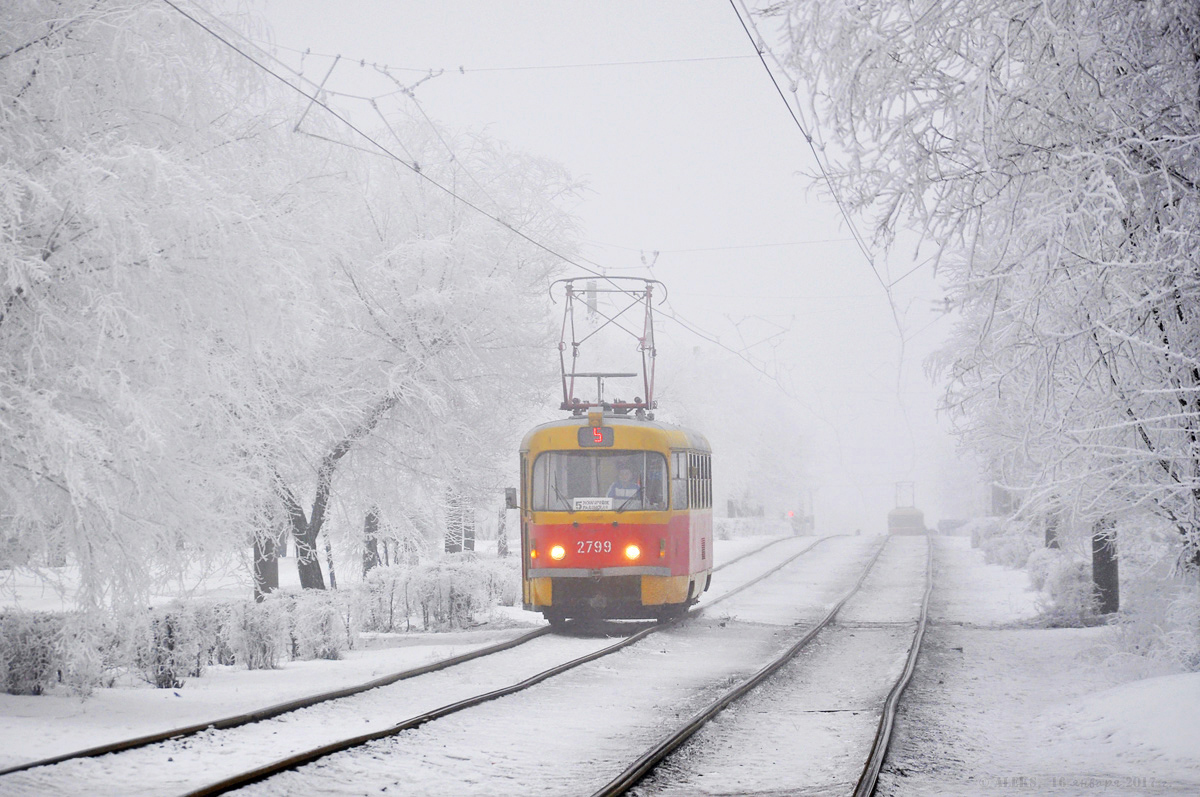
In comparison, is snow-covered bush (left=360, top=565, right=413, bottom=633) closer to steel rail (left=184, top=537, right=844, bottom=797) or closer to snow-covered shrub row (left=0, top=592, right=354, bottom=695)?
snow-covered shrub row (left=0, top=592, right=354, bottom=695)

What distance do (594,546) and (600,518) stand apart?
1.29 feet

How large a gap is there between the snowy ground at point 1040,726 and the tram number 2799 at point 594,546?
4.39m

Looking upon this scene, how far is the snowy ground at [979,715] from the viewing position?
7793mm

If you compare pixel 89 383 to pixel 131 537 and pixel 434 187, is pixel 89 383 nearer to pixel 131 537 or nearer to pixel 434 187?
pixel 131 537

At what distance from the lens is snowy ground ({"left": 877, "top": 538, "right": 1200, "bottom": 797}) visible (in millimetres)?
7629

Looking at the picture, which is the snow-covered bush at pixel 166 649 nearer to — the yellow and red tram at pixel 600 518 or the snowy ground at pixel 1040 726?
the yellow and red tram at pixel 600 518

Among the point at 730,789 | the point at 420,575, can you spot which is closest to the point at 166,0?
the point at 730,789

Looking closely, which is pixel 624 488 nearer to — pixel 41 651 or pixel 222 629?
pixel 222 629

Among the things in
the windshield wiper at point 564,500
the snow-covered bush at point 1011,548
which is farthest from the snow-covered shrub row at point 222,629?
the snow-covered bush at point 1011,548

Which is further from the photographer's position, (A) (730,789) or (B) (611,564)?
(B) (611,564)

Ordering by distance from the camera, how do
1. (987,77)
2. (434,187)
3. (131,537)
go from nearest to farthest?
1. (987,77)
2. (131,537)
3. (434,187)

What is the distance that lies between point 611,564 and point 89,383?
8.54 m

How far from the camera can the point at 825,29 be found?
287 inches

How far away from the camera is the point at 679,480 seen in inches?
673
